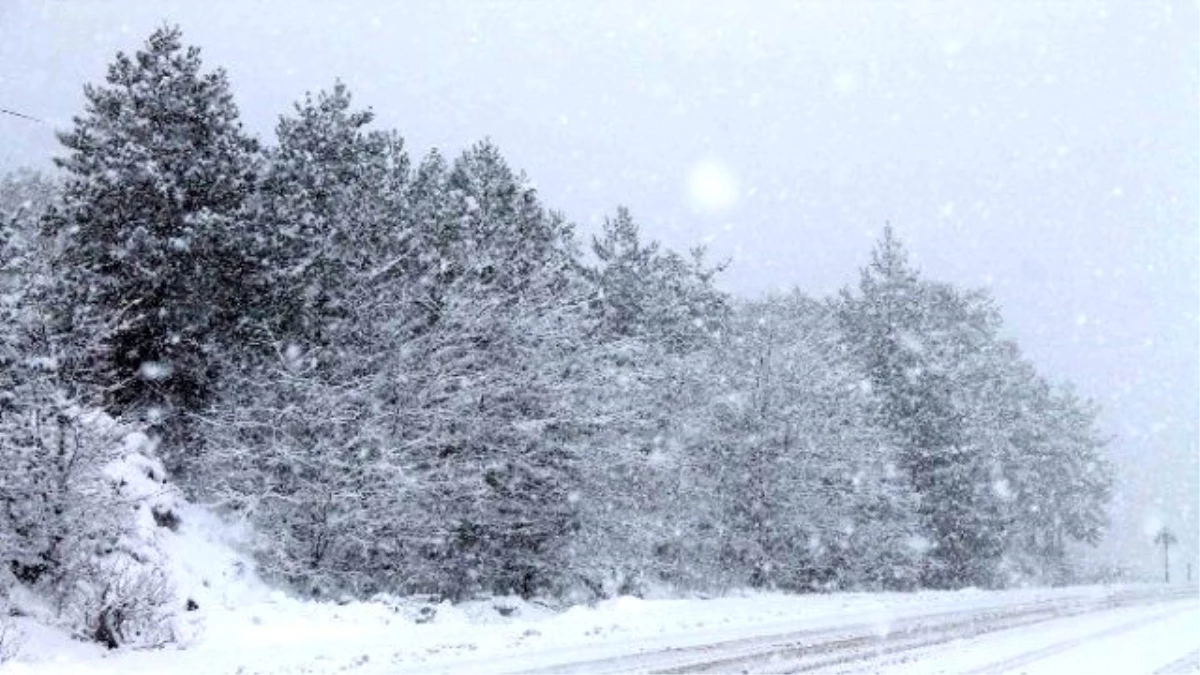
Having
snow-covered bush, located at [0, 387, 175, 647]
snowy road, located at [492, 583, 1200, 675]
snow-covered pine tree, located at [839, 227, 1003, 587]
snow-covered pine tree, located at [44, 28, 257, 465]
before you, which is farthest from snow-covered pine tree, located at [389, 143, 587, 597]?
snow-covered pine tree, located at [839, 227, 1003, 587]

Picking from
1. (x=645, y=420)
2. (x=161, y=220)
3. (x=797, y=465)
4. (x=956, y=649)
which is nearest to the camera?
(x=956, y=649)

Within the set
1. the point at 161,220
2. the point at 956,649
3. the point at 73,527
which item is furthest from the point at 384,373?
the point at 956,649

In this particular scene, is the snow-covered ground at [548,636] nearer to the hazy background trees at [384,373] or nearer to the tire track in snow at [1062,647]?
the tire track in snow at [1062,647]

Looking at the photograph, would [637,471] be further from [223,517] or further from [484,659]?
[484,659]

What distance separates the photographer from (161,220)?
71.9ft

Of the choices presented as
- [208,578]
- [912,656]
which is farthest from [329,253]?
[912,656]

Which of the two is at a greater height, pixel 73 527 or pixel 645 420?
pixel 645 420

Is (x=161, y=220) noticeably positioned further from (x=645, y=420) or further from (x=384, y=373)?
(x=645, y=420)

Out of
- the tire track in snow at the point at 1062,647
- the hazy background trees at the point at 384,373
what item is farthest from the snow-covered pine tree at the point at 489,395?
the tire track in snow at the point at 1062,647

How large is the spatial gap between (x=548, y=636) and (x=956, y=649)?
6.04 meters

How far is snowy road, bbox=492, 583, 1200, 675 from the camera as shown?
43.3 ft

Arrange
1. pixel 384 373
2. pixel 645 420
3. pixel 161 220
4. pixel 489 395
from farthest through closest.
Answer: pixel 645 420 → pixel 489 395 → pixel 384 373 → pixel 161 220

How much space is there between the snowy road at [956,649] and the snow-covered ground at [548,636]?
4 centimetres

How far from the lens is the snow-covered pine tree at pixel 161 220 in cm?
2161
